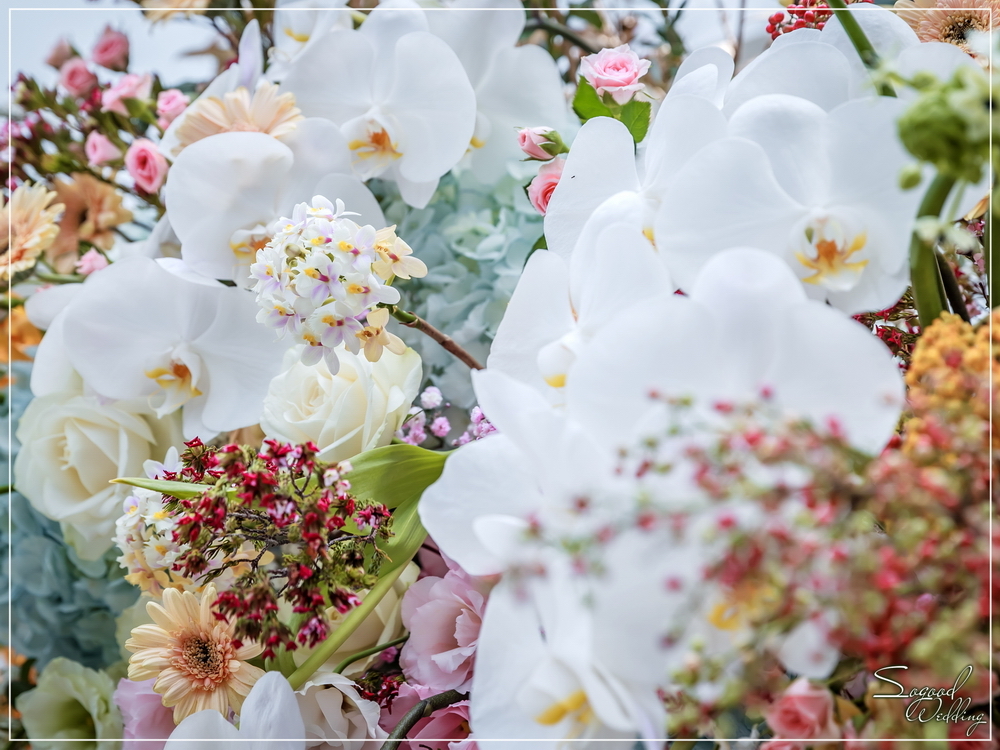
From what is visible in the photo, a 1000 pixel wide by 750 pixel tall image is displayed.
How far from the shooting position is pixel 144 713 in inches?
17.7

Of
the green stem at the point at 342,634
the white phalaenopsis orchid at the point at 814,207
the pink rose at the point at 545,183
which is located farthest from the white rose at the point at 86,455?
the white phalaenopsis orchid at the point at 814,207

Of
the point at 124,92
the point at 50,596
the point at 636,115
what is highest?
the point at 636,115

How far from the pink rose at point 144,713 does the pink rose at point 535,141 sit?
40cm

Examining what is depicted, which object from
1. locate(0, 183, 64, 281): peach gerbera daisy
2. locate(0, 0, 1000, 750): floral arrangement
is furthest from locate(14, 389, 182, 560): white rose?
locate(0, 183, 64, 281): peach gerbera daisy

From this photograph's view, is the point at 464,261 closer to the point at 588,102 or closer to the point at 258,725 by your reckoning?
the point at 588,102

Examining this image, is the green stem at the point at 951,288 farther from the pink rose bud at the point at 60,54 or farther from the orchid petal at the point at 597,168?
the pink rose bud at the point at 60,54

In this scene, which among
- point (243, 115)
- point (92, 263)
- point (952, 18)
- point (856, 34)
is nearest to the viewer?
point (856, 34)

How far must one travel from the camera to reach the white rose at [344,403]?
0.45 meters

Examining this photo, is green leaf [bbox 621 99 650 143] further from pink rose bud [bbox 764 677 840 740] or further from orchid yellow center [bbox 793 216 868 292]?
pink rose bud [bbox 764 677 840 740]

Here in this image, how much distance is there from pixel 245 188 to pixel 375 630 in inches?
12.4

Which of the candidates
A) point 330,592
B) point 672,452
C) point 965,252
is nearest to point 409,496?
point 330,592

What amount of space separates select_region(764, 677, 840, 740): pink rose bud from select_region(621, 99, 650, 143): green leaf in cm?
33

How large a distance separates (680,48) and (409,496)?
55 centimetres

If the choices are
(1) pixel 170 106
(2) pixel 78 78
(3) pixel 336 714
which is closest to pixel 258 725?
(3) pixel 336 714
